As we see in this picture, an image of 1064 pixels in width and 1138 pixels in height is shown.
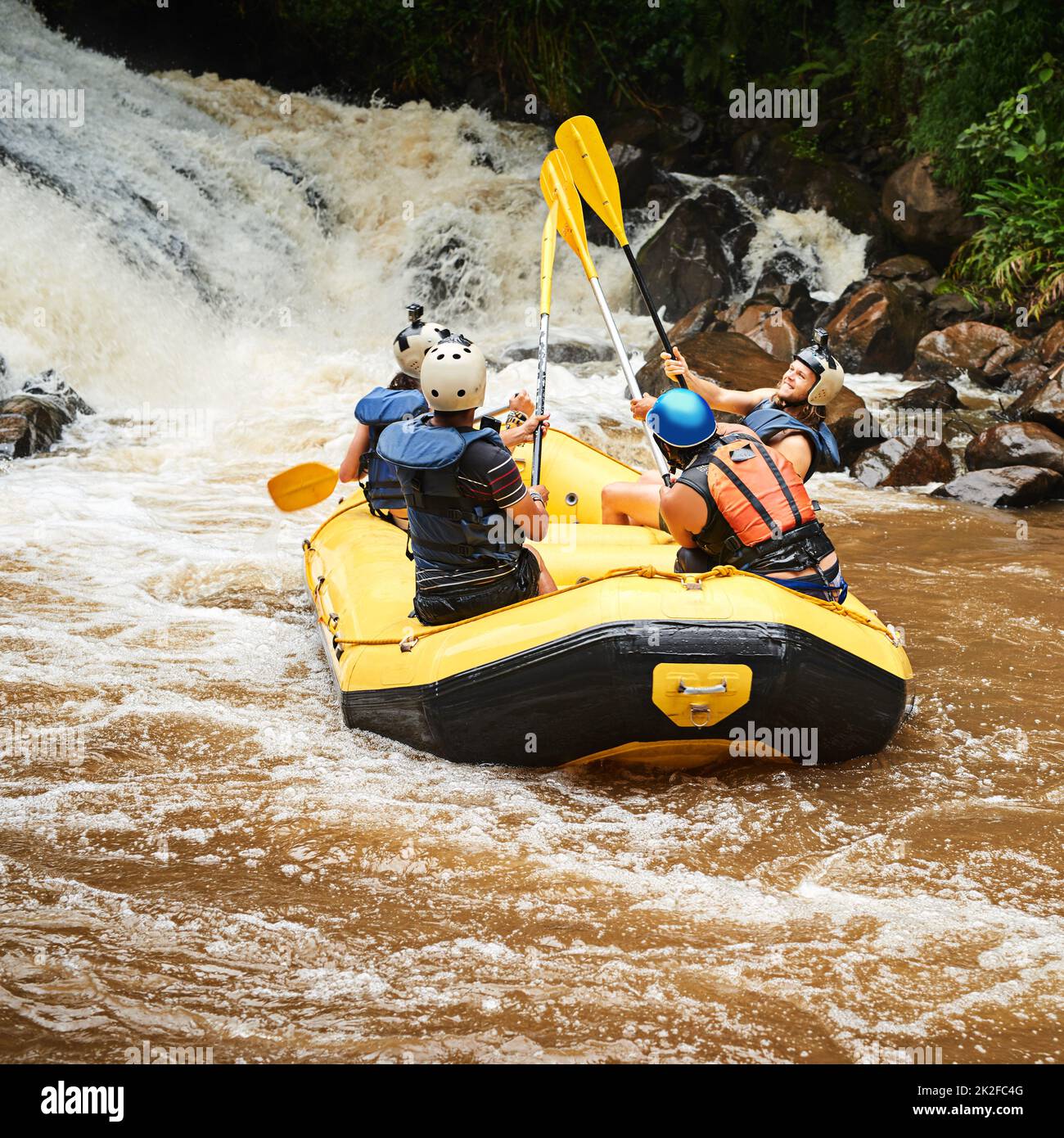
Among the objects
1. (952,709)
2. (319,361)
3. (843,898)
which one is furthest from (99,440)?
(843,898)

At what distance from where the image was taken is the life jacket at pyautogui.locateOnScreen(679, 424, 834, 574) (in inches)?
140

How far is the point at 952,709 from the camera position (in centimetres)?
415

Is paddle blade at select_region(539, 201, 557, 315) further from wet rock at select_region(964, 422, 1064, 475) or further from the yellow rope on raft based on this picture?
wet rock at select_region(964, 422, 1064, 475)

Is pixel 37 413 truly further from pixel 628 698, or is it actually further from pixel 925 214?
pixel 925 214

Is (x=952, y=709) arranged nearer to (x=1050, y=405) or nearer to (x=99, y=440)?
(x=1050, y=405)

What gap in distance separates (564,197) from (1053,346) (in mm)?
6178

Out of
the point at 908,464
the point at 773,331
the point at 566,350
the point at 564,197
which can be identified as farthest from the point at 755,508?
the point at 566,350

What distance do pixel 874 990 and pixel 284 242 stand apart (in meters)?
11.1

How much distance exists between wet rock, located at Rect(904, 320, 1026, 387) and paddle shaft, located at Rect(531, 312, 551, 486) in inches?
249

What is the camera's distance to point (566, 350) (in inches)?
433

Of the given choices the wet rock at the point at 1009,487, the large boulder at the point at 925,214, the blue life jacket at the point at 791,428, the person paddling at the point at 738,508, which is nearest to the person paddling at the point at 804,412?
the blue life jacket at the point at 791,428

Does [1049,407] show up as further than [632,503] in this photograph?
Yes

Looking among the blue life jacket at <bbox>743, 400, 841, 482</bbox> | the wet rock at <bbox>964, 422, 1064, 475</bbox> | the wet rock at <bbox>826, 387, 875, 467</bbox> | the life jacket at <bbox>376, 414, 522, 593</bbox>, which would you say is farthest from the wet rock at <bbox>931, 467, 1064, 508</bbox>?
the life jacket at <bbox>376, 414, 522, 593</bbox>

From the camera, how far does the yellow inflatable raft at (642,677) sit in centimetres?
328
